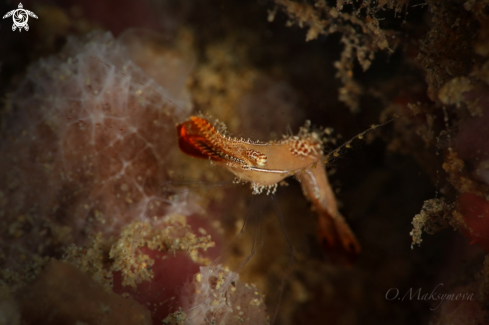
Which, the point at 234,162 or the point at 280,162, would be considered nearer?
the point at 234,162

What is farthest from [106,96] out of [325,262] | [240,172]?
[325,262]

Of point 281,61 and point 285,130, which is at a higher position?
point 281,61

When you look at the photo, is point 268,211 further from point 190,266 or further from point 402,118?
point 402,118

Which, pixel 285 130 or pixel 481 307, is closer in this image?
pixel 481 307

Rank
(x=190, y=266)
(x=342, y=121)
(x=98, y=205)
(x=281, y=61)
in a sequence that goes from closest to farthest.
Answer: (x=190, y=266) → (x=98, y=205) → (x=342, y=121) → (x=281, y=61)

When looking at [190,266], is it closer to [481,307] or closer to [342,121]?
[342,121]

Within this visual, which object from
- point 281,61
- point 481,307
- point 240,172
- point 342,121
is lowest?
point 481,307

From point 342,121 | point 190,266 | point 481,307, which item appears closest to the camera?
point 481,307
